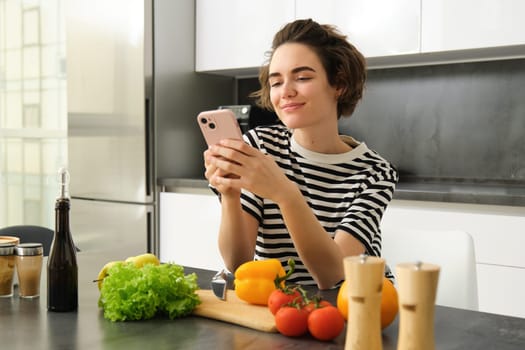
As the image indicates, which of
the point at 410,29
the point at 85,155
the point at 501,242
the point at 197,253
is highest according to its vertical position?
the point at 410,29

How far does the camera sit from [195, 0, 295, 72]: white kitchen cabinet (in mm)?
3324

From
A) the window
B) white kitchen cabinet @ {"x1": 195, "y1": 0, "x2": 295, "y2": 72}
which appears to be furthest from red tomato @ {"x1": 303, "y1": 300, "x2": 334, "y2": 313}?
the window

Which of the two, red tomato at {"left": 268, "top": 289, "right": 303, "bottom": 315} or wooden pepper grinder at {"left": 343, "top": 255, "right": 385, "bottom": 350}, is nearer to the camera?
wooden pepper grinder at {"left": 343, "top": 255, "right": 385, "bottom": 350}

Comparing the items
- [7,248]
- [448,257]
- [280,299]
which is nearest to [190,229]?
[448,257]

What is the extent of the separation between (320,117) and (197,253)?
178 cm

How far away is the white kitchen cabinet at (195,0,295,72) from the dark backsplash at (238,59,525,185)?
0.55 meters

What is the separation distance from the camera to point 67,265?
125cm

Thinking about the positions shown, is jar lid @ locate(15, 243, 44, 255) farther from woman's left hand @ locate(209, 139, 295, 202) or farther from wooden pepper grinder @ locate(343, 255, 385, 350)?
wooden pepper grinder @ locate(343, 255, 385, 350)

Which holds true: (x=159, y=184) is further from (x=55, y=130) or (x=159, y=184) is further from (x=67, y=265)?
(x=67, y=265)

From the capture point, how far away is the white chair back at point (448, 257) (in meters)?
1.59

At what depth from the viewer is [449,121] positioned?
316cm

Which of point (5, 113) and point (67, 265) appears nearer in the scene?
point (67, 265)

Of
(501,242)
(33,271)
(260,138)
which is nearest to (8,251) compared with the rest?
(33,271)

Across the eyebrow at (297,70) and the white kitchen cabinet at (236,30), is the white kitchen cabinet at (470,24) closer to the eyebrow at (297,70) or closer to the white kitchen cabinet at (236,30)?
the white kitchen cabinet at (236,30)
